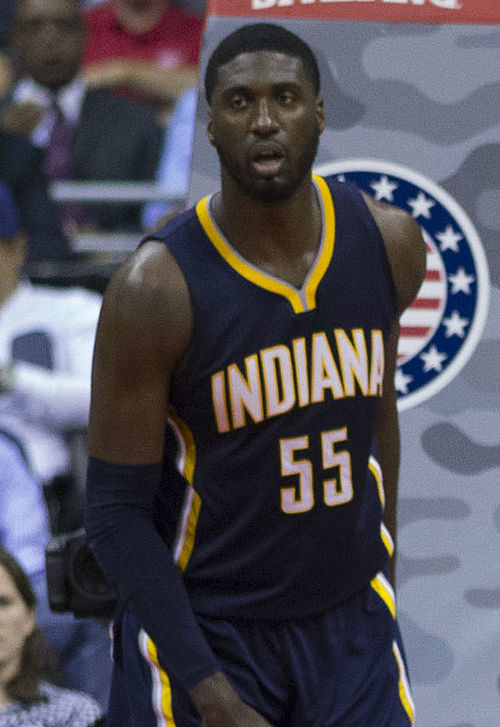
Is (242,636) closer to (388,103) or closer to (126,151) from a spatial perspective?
(388,103)

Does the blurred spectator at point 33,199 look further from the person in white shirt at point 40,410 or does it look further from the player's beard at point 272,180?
the player's beard at point 272,180

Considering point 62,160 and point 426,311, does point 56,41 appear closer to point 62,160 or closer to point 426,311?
point 62,160

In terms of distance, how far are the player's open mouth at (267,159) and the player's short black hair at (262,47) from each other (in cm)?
13

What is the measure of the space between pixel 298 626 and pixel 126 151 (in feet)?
12.1

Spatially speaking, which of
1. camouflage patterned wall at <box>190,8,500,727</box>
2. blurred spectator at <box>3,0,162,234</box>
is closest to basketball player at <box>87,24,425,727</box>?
camouflage patterned wall at <box>190,8,500,727</box>

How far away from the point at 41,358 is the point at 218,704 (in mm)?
2338

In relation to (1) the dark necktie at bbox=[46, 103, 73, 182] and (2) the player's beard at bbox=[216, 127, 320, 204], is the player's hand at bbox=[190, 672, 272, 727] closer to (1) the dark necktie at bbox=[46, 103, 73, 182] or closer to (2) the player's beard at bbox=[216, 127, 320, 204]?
(2) the player's beard at bbox=[216, 127, 320, 204]

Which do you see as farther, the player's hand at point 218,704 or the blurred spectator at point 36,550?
the blurred spectator at point 36,550

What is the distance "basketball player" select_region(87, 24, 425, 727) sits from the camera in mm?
1813

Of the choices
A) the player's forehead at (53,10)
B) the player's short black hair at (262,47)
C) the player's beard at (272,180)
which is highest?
the player's forehead at (53,10)

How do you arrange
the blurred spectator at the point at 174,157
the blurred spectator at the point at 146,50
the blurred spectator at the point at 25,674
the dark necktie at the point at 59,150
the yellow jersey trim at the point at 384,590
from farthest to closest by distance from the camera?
the blurred spectator at the point at 146,50
the dark necktie at the point at 59,150
the blurred spectator at the point at 174,157
the blurred spectator at the point at 25,674
the yellow jersey trim at the point at 384,590

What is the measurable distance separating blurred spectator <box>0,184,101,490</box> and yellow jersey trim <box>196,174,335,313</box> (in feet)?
6.52

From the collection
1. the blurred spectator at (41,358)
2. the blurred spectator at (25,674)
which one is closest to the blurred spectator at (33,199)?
the blurred spectator at (41,358)

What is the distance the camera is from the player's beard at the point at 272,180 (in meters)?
1.81
